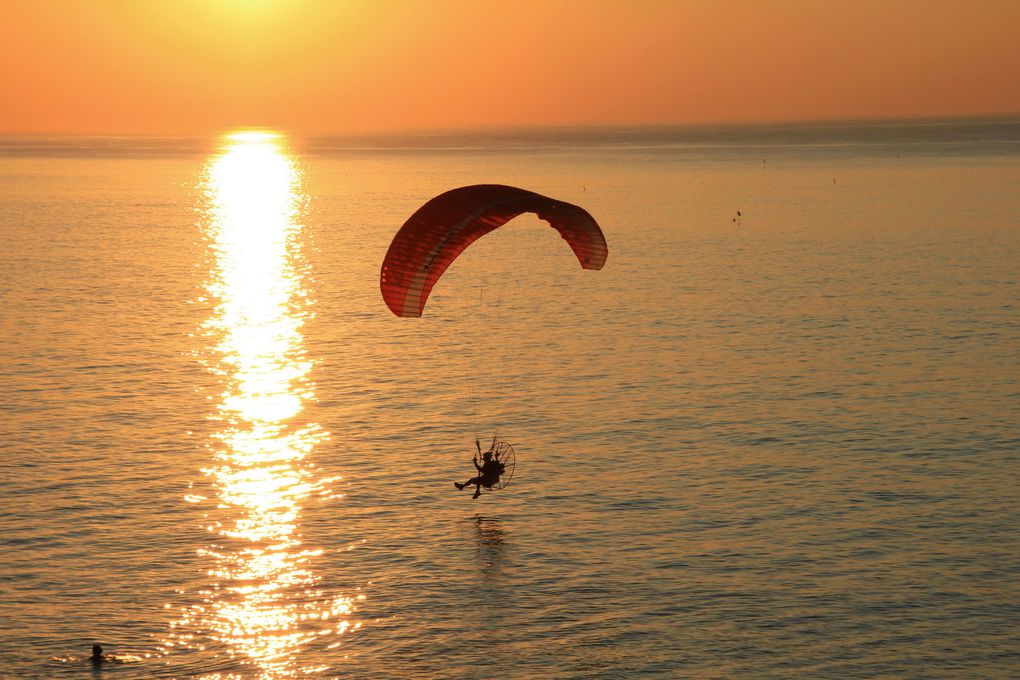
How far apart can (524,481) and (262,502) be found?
932cm

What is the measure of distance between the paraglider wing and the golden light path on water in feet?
27.4

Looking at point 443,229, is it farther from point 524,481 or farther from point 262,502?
point 262,502

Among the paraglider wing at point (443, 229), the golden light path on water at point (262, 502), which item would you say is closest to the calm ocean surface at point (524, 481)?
the golden light path on water at point (262, 502)

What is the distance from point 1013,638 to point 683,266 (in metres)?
77.2

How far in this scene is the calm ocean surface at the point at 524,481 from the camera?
3167 centimetres

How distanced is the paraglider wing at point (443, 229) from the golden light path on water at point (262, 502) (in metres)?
8.36

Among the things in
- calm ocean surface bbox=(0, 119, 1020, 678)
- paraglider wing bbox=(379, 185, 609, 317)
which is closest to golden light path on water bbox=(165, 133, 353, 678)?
calm ocean surface bbox=(0, 119, 1020, 678)

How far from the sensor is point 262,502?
43.9m

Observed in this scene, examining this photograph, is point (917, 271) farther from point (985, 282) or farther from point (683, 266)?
point (683, 266)

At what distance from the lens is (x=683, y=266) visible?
107312 millimetres

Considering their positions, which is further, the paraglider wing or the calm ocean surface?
the paraglider wing

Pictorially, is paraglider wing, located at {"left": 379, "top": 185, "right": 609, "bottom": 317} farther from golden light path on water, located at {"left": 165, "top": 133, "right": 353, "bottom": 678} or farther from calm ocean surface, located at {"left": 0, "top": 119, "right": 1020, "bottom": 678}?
golden light path on water, located at {"left": 165, "top": 133, "right": 353, "bottom": 678}

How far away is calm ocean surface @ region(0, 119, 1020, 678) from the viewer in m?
31.7

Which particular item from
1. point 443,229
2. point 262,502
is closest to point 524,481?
point 262,502
